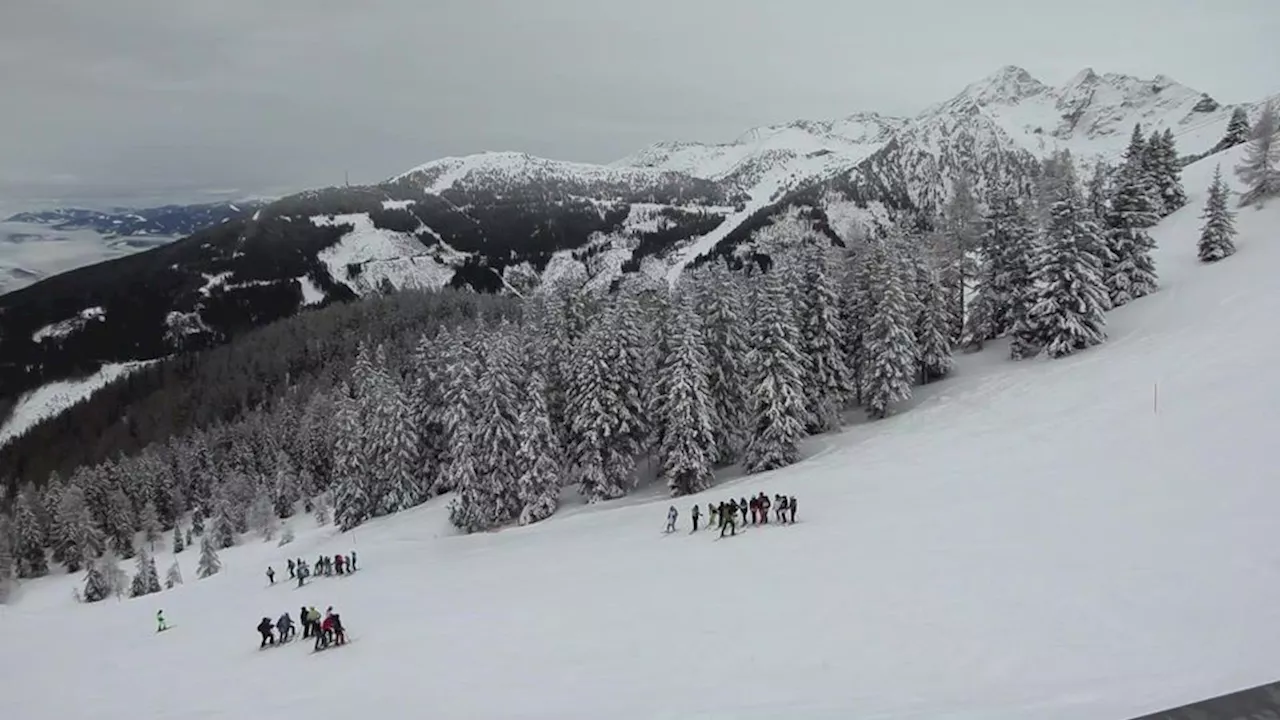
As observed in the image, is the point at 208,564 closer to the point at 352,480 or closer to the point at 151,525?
the point at 352,480

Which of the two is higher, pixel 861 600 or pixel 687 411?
pixel 687 411

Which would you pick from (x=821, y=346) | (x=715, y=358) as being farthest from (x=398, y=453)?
(x=821, y=346)

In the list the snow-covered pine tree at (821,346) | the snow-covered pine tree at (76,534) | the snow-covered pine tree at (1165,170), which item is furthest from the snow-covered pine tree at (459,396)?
the snow-covered pine tree at (1165,170)

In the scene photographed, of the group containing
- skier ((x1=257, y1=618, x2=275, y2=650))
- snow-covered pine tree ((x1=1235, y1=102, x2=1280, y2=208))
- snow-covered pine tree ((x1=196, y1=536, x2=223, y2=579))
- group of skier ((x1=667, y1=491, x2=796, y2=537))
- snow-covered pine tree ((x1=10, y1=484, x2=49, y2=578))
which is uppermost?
snow-covered pine tree ((x1=1235, y1=102, x2=1280, y2=208))

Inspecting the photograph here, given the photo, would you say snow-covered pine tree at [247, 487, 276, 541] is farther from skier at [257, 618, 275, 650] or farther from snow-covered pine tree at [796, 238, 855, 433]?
snow-covered pine tree at [796, 238, 855, 433]

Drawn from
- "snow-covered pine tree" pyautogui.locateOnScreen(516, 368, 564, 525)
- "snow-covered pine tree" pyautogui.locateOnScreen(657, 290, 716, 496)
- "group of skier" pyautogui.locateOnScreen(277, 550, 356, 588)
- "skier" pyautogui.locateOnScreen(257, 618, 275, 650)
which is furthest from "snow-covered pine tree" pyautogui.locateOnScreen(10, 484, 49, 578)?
"snow-covered pine tree" pyautogui.locateOnScreen(657, 290, 716, 496)

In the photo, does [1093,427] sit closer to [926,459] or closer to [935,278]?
[926,459]

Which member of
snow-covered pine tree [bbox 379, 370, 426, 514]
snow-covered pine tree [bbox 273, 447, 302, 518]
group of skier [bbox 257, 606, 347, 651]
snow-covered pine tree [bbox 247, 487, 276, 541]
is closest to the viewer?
group of skier [bbox 257, 606, 347, 651]
